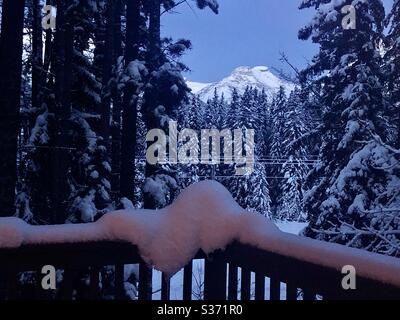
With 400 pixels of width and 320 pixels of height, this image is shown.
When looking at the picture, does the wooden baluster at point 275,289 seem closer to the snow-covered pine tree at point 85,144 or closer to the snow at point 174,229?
the snow at point 174,229

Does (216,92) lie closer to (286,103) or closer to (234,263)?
(286,103)

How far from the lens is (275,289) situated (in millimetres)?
2402

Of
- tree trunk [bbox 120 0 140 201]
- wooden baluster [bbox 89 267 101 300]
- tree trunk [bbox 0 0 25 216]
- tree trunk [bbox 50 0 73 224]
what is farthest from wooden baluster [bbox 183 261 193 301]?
tree trunk [bbox 50 0 73 224]

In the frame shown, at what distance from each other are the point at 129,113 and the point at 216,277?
813 cm

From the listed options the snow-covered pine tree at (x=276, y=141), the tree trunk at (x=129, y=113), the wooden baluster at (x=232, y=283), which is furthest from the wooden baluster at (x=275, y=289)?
the snow-covered pine tree at (x=276, y=141)

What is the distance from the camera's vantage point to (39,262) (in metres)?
2.60

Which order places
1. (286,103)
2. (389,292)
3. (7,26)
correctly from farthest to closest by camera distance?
(286,103) < (7,26) < (389,292)

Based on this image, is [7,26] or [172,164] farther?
[172,164]

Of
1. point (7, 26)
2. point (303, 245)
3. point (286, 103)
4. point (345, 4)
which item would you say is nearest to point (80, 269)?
point (303, 245)

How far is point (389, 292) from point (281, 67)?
40.6 ft

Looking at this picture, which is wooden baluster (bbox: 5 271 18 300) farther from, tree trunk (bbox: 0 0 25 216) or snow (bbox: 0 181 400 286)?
tree trunk (bbox: 0 0 25 216)

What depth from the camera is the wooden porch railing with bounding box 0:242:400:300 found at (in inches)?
83.1

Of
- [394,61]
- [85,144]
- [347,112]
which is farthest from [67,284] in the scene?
[394,61]

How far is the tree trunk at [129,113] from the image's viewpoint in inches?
410
